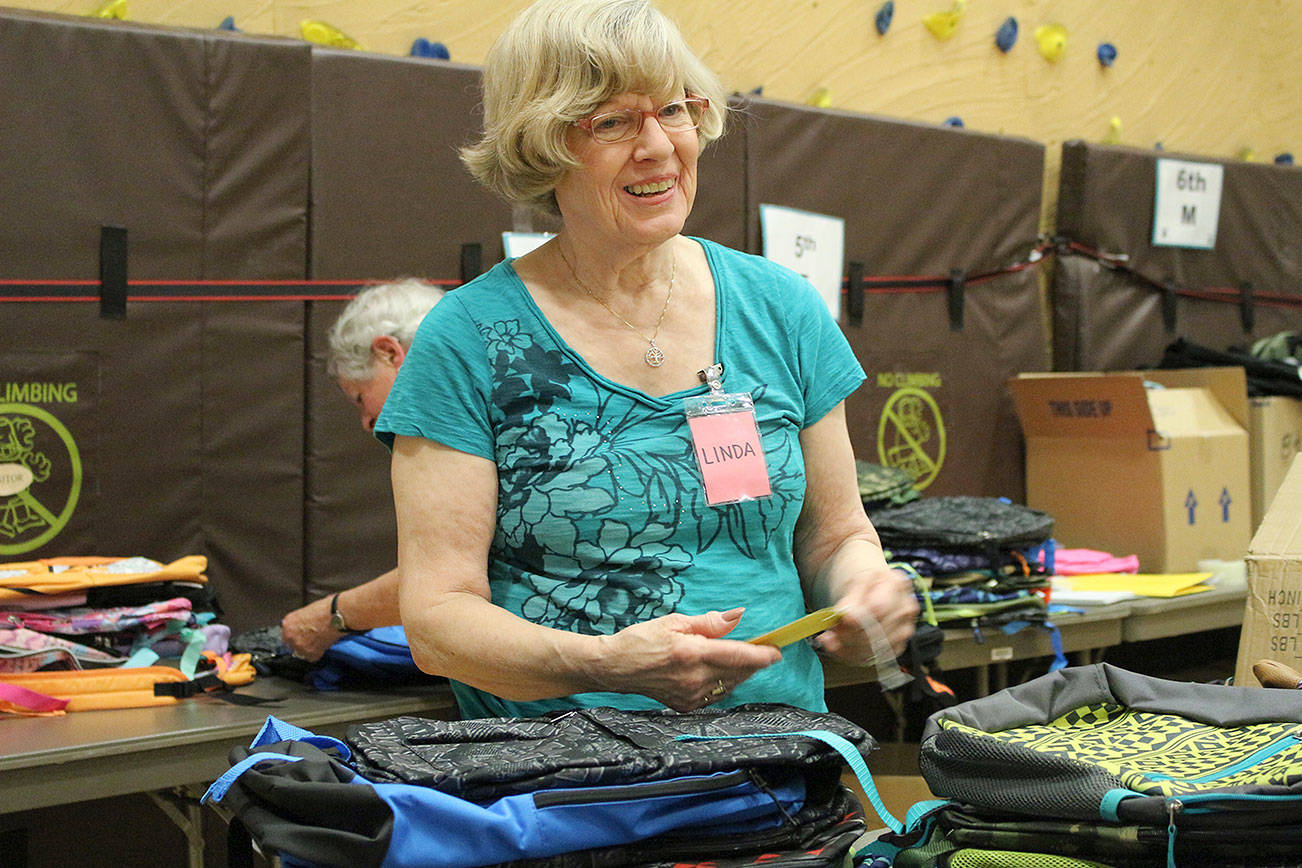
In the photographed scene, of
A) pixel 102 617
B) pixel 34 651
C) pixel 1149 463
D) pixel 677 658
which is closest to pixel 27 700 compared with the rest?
pixel 34 651

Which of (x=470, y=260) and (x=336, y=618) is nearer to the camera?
(x=336, y=618)

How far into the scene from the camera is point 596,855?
1055 millimetres

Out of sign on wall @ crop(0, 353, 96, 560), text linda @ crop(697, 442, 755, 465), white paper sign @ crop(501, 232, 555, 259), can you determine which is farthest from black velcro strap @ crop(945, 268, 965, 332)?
text linda @ crop(697, 442, 755, 465)

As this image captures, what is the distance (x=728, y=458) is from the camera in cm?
144

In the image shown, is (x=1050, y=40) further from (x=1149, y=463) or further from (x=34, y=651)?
(x=34, y=651)

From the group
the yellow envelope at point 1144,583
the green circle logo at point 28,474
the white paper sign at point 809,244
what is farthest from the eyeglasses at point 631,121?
the yellow envelope at point 1144,583

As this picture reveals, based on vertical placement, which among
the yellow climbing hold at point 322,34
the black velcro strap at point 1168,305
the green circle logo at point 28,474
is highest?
the yellow climbing hold at point 322,34

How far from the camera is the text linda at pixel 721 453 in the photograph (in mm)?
1436

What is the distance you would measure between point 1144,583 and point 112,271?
256cm

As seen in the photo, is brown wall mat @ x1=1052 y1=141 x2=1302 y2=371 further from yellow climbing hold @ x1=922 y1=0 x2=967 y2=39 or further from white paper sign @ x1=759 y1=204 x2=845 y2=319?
white paper sign @ x1=759 y1=204 x2=845 y2=319

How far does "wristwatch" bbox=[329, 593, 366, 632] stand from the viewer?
2160mm

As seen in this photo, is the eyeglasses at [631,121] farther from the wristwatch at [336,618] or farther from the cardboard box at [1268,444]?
the cardboard box at [1268,444]

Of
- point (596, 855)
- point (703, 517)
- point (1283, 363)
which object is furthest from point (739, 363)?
point (1283, 363)

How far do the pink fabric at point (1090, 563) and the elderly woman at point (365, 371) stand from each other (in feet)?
6.23
